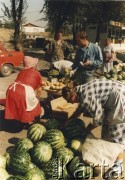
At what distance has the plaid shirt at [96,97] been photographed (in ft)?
16.0

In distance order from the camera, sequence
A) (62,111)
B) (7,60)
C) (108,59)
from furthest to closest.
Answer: (7,60)
(108,59)
(62,111)

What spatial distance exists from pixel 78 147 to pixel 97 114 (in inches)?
35.5

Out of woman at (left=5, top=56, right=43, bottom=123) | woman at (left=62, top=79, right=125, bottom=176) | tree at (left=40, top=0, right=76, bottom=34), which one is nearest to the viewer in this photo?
woman at (left=62, top=79, right=125, bottom=176)

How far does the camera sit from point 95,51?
7.88 metres

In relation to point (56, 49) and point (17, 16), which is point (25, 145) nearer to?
point (56, 49)

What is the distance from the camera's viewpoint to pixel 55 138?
18.2 ft

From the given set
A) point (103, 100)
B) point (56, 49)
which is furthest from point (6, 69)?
point (103, 100)

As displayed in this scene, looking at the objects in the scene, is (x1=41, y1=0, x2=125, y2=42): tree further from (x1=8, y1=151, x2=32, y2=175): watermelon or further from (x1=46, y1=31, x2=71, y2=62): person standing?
(x1=8, y1=151, x2=32, y2=175): watermelon

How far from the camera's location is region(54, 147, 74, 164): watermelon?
5.17 meters

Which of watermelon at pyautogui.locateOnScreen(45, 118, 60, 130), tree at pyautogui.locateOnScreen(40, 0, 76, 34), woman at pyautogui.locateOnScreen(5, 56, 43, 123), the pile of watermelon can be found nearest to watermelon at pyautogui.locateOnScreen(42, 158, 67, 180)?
the pile of watermelon

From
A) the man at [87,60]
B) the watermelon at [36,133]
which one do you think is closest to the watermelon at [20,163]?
the watermelon at [36,133]

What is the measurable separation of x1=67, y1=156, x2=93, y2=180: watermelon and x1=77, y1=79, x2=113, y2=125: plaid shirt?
2.56 ft

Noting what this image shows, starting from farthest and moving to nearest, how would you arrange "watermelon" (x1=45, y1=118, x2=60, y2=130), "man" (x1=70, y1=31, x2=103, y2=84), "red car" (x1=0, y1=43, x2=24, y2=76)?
1. "red car" (x1=0, y1=43, x2=24, y2=76)
2. "man" (x1=70, y1=31, x2=103, y2=84)
3. "watermelon" (x1=45, y1=118, x2=60, y2=130)

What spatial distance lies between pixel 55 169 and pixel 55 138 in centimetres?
69
